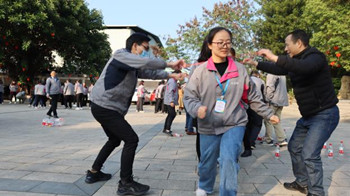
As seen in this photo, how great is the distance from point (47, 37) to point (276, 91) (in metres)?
22.7

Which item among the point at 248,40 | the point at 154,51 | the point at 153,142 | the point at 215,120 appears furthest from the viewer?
the point at 248,40

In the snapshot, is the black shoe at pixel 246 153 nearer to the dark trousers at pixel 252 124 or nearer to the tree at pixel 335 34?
the dark trousers at pixel 252 124

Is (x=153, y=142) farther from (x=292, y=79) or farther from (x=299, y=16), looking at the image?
(x=299, y=16)

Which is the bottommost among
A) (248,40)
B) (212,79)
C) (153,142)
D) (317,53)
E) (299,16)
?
(153,142)

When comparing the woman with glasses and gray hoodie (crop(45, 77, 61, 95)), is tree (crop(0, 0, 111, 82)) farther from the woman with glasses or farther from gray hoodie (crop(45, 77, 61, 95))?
the woman with glasses

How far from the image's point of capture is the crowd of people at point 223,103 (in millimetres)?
2887

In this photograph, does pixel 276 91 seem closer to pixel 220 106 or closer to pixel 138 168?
pixel 138 168

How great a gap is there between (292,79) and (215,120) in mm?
1241

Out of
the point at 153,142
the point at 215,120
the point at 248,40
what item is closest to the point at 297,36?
the point at 215,120

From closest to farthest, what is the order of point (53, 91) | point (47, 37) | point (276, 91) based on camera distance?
point (276, 91) → point (53, 91) → point (47, 37)

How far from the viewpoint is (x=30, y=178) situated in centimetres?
392

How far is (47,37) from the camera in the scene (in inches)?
985

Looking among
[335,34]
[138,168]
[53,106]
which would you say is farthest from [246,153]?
[335,34]

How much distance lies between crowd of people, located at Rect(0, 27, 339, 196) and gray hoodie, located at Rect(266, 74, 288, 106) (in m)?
3.14
